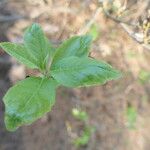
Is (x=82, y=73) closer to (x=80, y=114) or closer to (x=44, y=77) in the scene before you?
(x=44, y=77)

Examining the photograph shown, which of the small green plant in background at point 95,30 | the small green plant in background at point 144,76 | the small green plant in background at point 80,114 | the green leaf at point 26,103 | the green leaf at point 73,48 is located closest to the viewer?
the green leaf at point 26,103

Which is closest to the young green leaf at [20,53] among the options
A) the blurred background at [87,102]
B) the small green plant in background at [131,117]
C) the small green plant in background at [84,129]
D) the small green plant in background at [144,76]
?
the blurred background at [87,102]

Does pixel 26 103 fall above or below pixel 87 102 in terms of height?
above

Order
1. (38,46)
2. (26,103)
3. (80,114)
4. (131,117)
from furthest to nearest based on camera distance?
(131,117) → (80,114) → (38,46) → (26,103)

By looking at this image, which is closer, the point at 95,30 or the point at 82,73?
the point at 82,73

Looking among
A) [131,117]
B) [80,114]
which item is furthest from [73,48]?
[131,117]

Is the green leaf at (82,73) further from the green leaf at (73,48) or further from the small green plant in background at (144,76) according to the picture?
the small green plant in background at (144,76)

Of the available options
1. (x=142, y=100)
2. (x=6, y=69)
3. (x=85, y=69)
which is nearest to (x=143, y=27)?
(x=85, y=69)
